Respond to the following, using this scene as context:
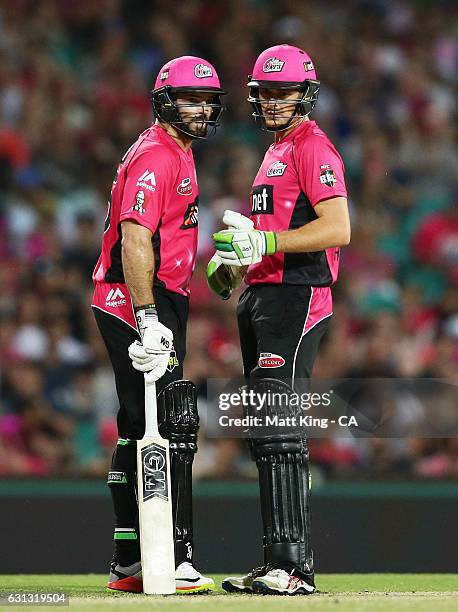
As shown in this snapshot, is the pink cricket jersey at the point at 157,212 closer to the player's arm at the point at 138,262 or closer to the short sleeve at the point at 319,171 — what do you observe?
the player's arm at the point at 138,262

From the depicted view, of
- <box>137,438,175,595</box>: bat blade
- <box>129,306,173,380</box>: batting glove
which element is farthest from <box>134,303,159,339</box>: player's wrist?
<box>137,438,175,595</box>: bat blade

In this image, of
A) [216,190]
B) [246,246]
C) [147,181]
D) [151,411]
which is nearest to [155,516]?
[151,411]

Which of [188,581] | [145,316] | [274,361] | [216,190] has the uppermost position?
[216,190]

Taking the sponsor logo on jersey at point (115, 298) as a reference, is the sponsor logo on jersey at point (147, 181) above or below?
above

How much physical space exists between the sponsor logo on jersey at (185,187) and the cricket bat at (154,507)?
0.87m

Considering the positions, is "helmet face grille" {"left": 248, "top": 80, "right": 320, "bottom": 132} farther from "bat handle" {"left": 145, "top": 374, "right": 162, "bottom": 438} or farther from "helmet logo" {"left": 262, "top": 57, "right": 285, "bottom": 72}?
"bat handle" {"left": 145, "top": 374, "right": 162, "bottom": 438}

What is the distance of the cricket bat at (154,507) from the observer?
17.3 feet

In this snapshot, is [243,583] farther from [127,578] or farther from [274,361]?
[274,361]

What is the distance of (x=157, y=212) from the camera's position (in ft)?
18.1

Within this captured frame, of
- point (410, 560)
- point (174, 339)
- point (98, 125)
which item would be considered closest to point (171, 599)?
point (174, 339)

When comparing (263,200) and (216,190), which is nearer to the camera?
(263,200)

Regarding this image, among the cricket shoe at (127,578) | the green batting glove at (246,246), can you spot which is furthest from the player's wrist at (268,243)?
the cricket shoe at (127,578)

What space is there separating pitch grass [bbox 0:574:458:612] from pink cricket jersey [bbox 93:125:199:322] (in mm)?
1256

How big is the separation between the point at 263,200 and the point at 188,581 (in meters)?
1.65
